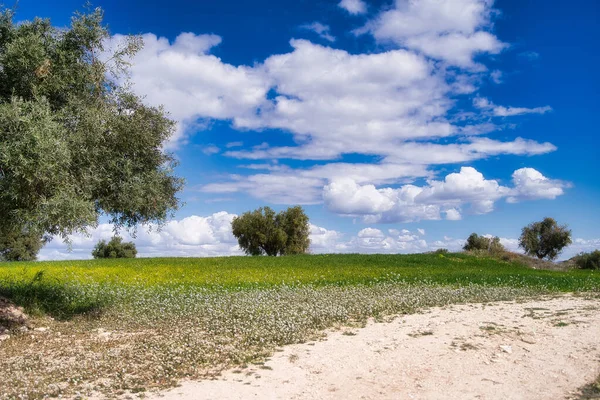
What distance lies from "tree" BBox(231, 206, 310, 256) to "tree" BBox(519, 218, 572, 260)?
41.1m

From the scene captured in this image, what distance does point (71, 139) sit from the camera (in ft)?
50.6

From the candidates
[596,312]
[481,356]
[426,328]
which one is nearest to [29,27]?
[426,328]

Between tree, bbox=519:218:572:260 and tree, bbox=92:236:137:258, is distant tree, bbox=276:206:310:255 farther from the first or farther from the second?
tree, bbox=519:218:572:260

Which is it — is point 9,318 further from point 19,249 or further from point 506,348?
point 19,249

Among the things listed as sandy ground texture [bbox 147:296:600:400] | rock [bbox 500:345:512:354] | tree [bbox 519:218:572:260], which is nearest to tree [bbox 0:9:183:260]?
sandy ground texture [bbox 147:296:600:400]

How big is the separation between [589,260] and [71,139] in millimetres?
68230

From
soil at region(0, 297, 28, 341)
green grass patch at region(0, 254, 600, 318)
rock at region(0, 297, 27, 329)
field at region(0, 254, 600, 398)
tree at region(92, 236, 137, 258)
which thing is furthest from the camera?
tree at region(92, 236, 137, 258)

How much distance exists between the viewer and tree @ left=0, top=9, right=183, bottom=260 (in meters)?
13.9

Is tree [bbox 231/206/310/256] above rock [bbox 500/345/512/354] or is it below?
above

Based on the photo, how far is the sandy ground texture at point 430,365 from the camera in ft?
30.8

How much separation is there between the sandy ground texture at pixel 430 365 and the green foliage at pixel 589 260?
5663 centimetres

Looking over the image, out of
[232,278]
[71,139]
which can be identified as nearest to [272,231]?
[232,278]

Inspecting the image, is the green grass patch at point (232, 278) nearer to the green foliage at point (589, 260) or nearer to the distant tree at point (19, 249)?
the green foliage at point (589, 260)

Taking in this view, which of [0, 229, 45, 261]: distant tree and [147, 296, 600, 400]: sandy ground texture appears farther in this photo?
[0, 229, 45, 261]: distant tree
